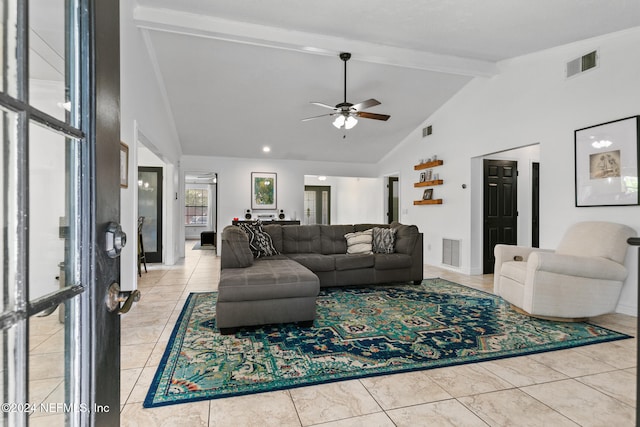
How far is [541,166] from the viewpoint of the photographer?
4.33m

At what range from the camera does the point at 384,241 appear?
468 centimetres

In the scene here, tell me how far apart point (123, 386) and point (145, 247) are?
16.2 ft

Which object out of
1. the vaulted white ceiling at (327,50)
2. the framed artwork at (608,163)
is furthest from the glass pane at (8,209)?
the framed artwork at (608,163)

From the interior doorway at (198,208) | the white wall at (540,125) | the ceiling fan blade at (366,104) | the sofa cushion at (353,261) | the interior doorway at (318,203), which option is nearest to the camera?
the white wall at (540,125)

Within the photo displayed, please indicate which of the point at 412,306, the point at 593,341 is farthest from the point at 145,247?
the point at 593,341

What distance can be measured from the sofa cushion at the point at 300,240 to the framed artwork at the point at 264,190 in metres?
3.43

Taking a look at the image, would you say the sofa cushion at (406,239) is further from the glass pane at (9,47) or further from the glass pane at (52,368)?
the glass pane at (9,47)

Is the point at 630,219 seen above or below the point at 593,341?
above

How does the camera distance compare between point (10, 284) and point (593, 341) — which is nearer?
point (10, 284)

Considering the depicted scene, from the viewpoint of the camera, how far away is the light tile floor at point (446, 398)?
1642mm

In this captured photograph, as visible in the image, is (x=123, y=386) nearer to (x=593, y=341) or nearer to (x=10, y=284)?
(x=10, y=284)

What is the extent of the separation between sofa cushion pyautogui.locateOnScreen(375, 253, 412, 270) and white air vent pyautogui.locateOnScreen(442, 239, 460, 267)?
1589 millimetres

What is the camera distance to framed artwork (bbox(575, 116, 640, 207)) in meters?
3.31

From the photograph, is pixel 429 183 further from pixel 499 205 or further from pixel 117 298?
pixel 117 298
